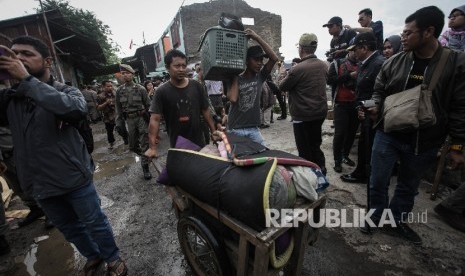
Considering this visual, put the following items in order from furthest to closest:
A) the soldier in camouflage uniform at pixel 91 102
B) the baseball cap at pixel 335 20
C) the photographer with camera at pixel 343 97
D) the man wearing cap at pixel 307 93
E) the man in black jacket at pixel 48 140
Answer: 1. the soldier in camouflage uniform at pixel 91 102
2. the baseball cap at pixel 335 20
3. the photographer with camera at pixel 343 97
4. the man wearing cap at pixel 307 93
5. the man in black jacket at pixel 48 140

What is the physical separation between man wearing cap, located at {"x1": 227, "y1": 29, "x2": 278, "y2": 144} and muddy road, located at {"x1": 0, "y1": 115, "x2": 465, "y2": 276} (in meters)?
1.57

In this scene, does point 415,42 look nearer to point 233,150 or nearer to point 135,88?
point 233,150

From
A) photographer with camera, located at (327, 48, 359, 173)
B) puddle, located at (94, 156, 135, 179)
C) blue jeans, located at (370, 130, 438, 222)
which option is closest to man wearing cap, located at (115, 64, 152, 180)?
puddle, located at (94, 156, 135, 179)

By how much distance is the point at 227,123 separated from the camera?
3.20 meters

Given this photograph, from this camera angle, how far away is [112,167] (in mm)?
5785

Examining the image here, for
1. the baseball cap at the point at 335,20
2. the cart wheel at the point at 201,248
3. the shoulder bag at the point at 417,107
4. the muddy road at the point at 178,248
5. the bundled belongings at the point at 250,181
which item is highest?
the baseball cap at the point at 335,20

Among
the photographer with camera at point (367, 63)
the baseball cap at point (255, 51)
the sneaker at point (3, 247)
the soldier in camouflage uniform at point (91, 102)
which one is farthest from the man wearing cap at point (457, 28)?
the soldier in camouflage uniform at point (91, 102)

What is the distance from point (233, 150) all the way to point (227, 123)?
146cm

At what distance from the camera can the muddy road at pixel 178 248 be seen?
2.32m

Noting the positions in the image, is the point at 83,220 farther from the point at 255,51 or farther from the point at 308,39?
the point at 308,39

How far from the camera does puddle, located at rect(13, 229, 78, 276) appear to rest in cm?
268

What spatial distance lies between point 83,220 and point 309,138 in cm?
318

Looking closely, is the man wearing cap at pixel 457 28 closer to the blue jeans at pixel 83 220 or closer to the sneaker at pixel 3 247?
the blue jeans at pixel 83 220

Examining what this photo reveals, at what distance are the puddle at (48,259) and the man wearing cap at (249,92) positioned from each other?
8.37 feet
